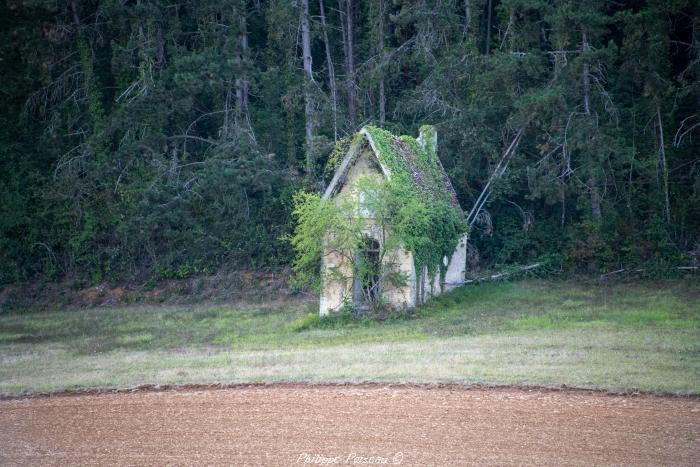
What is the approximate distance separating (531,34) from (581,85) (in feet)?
10.8

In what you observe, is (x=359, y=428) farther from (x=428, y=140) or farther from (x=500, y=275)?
(x=500, y=275)

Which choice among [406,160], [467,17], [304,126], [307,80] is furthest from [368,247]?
[467,17]

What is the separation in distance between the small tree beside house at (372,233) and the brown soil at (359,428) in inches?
313

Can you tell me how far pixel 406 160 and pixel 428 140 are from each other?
15.2ft

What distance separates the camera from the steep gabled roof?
2311 cm

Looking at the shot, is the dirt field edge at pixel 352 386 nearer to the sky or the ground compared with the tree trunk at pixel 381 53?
nearer to the ground

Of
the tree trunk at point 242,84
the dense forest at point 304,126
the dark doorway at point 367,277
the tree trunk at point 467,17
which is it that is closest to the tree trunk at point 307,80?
the dense forest at point 304,126

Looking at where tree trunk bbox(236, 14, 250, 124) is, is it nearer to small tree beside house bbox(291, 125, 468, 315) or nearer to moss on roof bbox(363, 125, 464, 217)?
moss on roof bbox(363, 125, 464, 217)

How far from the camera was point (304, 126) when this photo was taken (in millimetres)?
36500

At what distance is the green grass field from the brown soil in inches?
39.1

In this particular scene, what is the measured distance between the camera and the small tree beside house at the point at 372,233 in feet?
72.8

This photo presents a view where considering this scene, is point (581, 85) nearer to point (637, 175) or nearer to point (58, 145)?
point (637, 175)

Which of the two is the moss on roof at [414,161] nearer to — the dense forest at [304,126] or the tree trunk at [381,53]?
the dense forest at [304,126]

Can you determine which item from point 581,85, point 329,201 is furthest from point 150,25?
point 581,85
